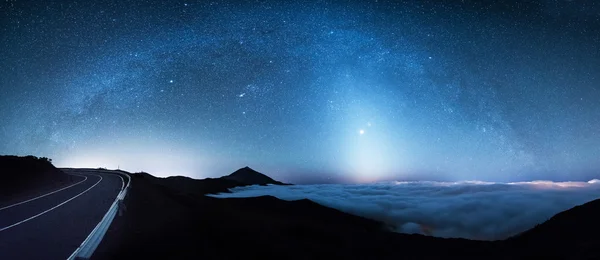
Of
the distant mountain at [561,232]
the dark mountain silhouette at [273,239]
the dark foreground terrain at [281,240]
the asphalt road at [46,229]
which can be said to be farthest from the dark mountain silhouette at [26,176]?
the distant mountain at [561,232]

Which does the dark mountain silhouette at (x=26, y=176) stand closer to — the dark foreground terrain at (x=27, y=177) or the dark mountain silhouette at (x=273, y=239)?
the dark foreground terrain at (x=27, y=177)

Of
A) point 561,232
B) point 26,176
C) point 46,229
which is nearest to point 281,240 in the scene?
point 46,229

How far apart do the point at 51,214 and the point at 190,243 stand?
321 inches

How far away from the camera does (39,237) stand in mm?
10094

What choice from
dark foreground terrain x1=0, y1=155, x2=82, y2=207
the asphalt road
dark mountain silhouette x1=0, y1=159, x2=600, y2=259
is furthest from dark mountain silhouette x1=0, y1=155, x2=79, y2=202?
the asphalt road

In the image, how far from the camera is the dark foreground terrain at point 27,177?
31.2 metres

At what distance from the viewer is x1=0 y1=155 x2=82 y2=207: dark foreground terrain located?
31.2 metres

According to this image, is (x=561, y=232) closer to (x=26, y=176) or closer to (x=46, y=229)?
(x=46, y=229)

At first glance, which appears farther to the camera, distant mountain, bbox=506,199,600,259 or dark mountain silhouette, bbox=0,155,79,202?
dark mountain silhouette, bbox=0,155,79,202

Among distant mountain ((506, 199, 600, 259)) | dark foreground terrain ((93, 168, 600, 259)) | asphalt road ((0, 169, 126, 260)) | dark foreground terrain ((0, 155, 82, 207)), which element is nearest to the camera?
asphalt road ((0, 169, 126, 260))

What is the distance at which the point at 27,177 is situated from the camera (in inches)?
1489

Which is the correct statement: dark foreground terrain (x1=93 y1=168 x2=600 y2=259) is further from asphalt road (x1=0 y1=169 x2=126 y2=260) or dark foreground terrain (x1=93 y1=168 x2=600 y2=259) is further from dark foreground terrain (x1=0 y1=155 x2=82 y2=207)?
dark foreground terrain (x1=0 y1=155 x2=82 y2=207)

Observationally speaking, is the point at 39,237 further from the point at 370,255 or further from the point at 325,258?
the point at 370,255

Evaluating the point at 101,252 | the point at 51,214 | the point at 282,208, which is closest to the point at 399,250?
the point at 101,252
